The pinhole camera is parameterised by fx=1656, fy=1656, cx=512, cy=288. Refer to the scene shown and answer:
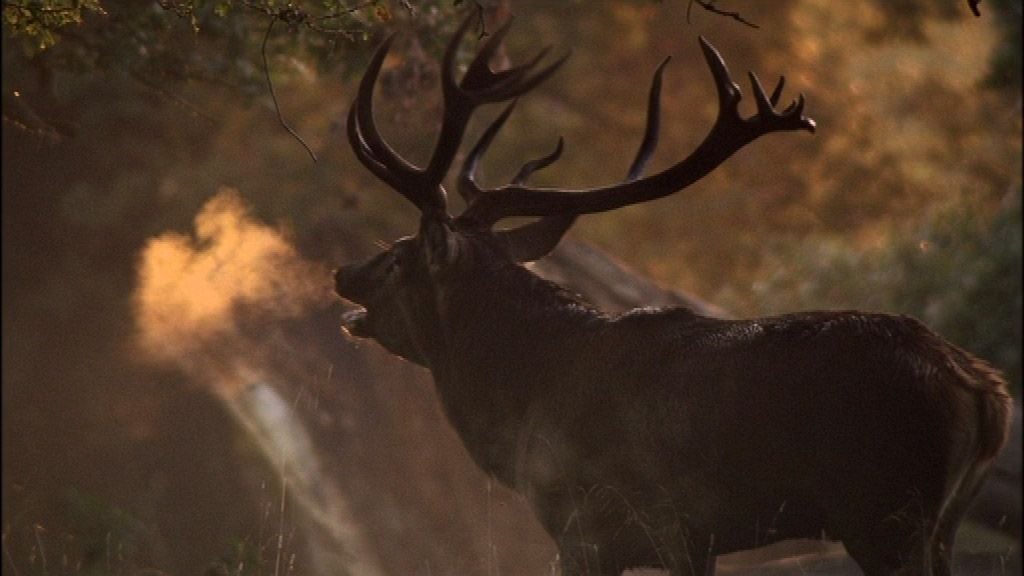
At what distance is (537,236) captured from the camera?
27.8 ft

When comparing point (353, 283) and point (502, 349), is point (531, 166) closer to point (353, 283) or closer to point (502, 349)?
point (353, 283)

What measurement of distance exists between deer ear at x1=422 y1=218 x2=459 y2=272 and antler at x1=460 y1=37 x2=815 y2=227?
0.20 m

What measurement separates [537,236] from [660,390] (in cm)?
167

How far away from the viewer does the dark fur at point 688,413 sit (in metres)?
6.36

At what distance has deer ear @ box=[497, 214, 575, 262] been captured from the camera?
845cm

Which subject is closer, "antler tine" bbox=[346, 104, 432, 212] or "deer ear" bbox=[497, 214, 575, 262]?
"antler tine" bbox=[346, 104, 432, 212]

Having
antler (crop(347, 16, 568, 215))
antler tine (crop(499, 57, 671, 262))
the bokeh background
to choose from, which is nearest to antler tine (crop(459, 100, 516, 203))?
antler tine (crop(499, 57, 671, 262))

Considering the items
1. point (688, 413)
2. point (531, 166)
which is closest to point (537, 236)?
point (531, 166)

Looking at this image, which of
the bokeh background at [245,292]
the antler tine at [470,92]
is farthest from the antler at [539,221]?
the bokeh background at [245,292]

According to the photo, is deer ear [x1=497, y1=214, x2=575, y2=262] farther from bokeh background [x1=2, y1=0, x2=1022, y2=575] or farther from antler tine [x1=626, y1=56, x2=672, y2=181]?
bokeh background [x1=2, y1=0, x2=1022, y2=575]

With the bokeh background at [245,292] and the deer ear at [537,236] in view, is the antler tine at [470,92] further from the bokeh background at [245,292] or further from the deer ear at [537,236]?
the bokeh background at [245,292]

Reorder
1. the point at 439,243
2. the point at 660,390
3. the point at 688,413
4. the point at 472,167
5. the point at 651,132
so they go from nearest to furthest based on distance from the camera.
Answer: the point at 688,413, the point at 660,390, the point at 439,243, the point at 651,132, the point at 472,167

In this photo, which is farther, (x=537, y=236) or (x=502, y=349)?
(x=537, y=236)

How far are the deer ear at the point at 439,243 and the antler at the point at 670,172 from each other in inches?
8.1
